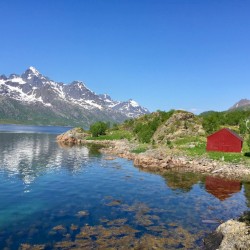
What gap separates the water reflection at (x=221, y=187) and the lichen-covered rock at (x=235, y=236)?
21.8 m

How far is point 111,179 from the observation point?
61844mm

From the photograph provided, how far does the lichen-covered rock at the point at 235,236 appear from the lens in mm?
25000

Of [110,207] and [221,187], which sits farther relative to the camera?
[221,187]

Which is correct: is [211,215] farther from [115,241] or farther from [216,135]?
[216,135]

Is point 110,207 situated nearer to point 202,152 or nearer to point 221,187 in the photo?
point 221,187

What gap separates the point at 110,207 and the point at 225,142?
2190 inches

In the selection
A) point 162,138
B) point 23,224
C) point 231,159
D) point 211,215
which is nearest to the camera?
point 23,224

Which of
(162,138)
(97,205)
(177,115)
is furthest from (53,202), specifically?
(177,115)

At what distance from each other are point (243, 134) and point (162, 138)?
1517 inches

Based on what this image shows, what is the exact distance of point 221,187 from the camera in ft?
186

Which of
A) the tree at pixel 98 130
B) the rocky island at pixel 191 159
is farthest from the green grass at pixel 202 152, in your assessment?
the tree at pixel 98 130

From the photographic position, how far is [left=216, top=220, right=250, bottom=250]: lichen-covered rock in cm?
2500

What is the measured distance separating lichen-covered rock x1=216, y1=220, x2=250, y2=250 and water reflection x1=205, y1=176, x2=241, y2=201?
21.8 meters

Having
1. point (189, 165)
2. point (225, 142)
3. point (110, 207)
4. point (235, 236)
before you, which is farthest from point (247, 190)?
point (225, 142)
